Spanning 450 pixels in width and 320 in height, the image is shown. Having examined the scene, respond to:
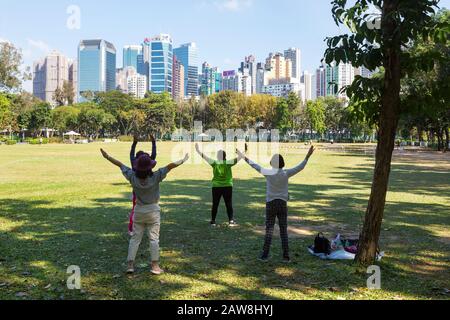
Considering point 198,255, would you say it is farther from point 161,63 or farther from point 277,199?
point 161,63

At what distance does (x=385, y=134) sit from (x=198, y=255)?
365cm

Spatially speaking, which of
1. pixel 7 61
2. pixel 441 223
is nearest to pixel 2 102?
pixel 7 61

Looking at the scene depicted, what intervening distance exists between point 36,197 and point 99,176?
7.18 m

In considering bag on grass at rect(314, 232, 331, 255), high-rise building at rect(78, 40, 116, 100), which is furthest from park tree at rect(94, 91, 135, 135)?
bag on grass at rect(314, 232, 331, 255)

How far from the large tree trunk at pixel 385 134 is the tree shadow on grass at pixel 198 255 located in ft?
1.54

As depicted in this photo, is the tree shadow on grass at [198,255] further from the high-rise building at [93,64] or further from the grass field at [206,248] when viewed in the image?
the high-rise building at [93,64]

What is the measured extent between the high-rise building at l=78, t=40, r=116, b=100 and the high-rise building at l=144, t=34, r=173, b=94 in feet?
90.3

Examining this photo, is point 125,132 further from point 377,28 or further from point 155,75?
point 377,28

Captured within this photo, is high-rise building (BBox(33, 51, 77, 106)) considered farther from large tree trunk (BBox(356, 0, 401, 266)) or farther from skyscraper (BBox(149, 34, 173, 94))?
large tree trunk (BBox(356, 0, 401, 266))

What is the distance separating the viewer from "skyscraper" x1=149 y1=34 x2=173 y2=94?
17762 centimetres

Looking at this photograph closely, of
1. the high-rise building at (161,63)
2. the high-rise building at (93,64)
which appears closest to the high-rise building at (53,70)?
the high-rise building at (161,63)

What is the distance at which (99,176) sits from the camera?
21.4 m

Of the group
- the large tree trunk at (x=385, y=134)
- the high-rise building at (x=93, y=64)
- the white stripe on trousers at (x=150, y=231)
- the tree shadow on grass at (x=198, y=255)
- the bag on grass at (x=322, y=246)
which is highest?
the high-rise building at (x=93, y=64)

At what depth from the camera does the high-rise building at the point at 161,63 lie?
17762cm
